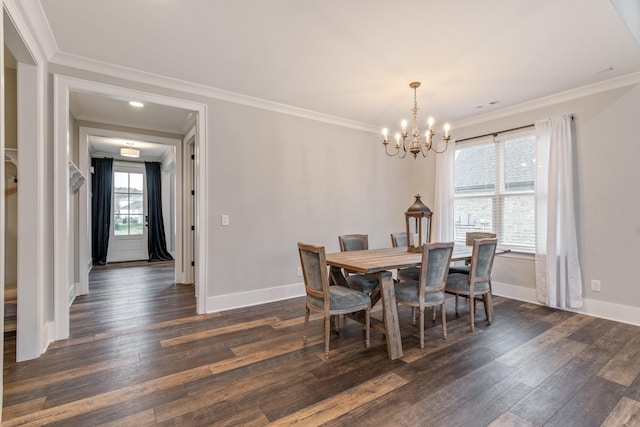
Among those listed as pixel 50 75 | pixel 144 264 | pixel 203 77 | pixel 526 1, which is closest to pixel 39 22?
pixel 50 75

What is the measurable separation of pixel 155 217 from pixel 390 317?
716 cm

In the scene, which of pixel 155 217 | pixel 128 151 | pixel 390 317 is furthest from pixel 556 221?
pixel 155 217

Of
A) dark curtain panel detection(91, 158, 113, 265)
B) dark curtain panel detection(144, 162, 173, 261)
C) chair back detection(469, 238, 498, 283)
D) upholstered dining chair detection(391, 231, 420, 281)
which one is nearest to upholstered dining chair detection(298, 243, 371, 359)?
upholstered dining chair detection(391, 231, 420, 281)

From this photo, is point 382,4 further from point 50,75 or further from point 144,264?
point 144,264

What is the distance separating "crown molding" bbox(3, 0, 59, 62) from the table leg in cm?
322

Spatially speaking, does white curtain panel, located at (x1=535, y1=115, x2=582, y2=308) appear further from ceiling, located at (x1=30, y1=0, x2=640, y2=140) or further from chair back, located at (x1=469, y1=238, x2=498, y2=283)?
chair back, located at (x1=469, y1=238, x2=498, y2=283)

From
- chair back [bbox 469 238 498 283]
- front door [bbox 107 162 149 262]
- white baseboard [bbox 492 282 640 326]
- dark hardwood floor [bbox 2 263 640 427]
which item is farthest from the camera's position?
front door [bbox 107 162 149 262]

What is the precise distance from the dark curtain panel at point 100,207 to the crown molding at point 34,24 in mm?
5203

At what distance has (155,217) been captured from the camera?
7.80 metres

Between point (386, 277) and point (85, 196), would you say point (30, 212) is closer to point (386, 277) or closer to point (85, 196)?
point (85, 196)

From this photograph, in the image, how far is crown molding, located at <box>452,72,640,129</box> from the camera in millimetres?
3271

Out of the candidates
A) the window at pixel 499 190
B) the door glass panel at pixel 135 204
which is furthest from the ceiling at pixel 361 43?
the door glass panel at pixel 135 204

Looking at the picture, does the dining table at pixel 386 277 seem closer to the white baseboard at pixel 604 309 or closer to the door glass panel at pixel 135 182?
the white baseboard at pixel 604 309

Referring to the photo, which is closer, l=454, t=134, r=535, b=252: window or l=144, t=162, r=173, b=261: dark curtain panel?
l=454, t=134, r=535, b=252: window
